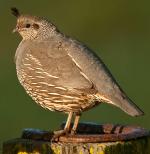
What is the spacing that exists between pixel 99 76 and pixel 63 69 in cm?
37

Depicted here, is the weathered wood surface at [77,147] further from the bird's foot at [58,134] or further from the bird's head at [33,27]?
the bird's head at [33,27]

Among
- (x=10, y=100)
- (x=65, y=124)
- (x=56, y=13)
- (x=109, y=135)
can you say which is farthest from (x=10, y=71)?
(x=109, y=135)

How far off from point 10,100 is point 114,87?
25.7 ft

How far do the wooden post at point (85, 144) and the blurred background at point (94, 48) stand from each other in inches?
222

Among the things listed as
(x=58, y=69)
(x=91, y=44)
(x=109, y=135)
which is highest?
(x=91, y=44)

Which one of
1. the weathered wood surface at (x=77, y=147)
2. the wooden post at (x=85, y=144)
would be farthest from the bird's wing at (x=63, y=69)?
the weathered wood surface at (x=77, y=147)

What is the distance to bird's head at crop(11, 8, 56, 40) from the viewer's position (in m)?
11.4

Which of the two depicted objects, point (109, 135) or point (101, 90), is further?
point (101, 90)

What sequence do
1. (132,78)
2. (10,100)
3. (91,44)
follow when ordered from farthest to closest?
(91,44) → (132,78) → (10,100)

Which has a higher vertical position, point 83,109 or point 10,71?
point 10,71

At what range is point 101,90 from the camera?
10391 mm

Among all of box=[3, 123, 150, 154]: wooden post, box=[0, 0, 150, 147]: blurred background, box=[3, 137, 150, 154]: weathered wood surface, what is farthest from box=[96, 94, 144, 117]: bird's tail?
box=[0, 0, 150, 147]: blurred background

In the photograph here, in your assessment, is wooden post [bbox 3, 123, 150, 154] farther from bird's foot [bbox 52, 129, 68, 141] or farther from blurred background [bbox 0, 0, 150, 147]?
blurred background [bbox 0, 0, 150, 147]

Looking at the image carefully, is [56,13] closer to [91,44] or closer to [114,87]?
[91,44]
